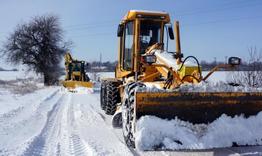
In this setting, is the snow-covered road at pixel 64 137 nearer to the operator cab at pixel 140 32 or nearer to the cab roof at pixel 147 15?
the operator cab at pixel 140 32

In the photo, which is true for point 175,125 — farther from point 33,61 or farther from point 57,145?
point 33,61

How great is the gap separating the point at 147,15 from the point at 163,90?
3.52 meters

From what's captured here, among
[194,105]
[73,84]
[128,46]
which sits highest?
[128,46]

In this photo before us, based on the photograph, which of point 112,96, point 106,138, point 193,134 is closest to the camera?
point 193,134

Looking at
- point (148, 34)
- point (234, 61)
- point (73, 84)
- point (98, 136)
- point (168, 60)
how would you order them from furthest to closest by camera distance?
point (73, 84) → point (148, 34) → point (98, 136) → point (168, 60) → point (234, 61)

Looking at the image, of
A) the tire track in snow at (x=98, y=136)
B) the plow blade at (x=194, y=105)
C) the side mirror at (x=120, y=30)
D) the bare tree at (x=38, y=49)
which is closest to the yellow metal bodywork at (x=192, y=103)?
the plow blade at (x=194, y=105)

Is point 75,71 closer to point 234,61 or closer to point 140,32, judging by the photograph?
point 140,32

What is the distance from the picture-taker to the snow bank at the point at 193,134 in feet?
17.9

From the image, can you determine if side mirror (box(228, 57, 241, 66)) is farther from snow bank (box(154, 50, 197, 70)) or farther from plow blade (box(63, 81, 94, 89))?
plow blade (box(63, 81, 94, 89))

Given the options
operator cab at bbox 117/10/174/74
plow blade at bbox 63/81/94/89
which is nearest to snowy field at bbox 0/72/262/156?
operator cab at bbox 117/10/174/74

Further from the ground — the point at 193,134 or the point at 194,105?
the point at 194,105

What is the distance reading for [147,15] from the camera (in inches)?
348

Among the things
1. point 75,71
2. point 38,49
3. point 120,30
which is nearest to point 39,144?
point 120,30

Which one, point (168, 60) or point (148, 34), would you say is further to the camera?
point (148, 34)
